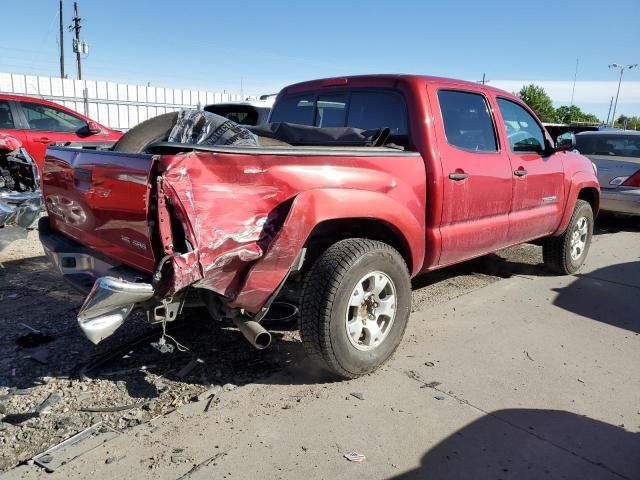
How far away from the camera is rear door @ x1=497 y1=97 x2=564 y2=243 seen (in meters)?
4.61

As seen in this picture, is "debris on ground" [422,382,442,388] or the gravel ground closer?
the gravel ground

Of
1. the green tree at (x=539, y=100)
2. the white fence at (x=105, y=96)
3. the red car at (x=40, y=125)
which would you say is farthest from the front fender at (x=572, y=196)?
the green tree at (x=539, y=100)

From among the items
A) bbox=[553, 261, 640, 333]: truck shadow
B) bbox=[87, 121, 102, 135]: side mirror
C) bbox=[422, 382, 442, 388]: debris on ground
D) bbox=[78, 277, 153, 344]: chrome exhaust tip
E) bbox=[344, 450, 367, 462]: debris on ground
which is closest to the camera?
bbox=[78, 277, 153, 344]: chrome exhaust tip

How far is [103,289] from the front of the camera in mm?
2441

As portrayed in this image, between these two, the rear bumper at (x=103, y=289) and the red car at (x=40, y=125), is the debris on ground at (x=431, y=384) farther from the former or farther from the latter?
the red car at (x=40, y=125)

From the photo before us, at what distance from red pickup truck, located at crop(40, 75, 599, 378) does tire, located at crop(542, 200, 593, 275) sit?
1078 millimetres

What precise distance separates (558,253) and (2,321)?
5.32 m

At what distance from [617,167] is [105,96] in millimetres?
14518

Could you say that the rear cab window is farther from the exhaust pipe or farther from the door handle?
the exhaust pipe

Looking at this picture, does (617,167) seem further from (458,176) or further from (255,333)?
(255,333)

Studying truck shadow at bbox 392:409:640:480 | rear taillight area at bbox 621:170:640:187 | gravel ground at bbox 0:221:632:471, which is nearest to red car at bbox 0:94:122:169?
gravel ground at bbox 0:221:632:471

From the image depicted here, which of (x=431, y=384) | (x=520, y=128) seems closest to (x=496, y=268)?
(x=520, y=128)

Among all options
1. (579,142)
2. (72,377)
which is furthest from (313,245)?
(579,142)

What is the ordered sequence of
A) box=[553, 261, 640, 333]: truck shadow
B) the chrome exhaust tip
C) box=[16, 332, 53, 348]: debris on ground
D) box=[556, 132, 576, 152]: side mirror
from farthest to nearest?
box=[556, 132, 576, 152]: side mirror → box=[553, 261, 640, 333]: truck shadow → box=[16, 332, 53, 348]: debris on ground → the chrome exhaust tip
